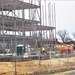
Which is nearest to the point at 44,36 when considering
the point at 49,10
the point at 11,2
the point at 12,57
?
the point at 49,10

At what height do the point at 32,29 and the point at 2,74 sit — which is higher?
the point at 32,29

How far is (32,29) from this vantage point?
4672 cm

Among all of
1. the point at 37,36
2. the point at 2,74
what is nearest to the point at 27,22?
the point at 37,36

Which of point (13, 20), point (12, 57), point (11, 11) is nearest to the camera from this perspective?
point (12, 57)

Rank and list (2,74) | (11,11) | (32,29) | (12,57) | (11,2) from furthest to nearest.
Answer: (32,29) < (11,11) < (11,2) < (12,57) < (2,74)

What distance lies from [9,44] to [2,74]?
1897 centimetres

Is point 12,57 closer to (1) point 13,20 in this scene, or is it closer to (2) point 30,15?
(1) point 13,20

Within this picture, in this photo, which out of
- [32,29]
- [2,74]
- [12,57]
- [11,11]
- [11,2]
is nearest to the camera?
[2,74]

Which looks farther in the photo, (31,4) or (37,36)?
(37,36)

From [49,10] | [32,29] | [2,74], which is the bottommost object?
[2,74]

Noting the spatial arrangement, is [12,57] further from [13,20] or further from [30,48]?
[30,48]

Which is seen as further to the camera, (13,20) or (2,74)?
(13,20)

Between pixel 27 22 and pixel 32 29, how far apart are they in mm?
2995

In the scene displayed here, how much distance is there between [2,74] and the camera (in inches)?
871
